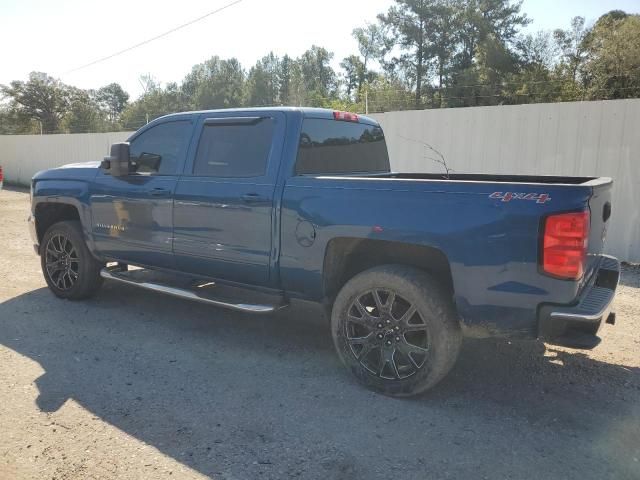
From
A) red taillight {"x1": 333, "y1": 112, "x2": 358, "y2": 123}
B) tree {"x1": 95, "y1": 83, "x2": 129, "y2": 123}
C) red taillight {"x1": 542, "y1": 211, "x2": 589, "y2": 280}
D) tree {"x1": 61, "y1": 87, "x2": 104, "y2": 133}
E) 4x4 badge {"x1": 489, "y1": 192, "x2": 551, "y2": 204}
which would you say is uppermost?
tree {"x1": 95, "y1": 83, "x2": 129, "y2": 123}

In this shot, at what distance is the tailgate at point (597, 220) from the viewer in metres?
3.26

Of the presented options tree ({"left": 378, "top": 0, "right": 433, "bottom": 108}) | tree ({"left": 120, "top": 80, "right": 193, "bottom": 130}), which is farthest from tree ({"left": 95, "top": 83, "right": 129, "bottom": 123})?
tree ({"left": 378, "top": 0, "right": 433, "bottom": 108})

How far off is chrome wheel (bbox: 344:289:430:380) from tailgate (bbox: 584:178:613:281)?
1.11m

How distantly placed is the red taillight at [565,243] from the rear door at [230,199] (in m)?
1.95

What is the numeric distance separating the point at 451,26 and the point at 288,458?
57.0 metres

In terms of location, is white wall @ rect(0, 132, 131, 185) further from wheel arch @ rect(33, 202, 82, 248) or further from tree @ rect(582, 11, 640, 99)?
tree @ rect(582, 11, 640, 99)

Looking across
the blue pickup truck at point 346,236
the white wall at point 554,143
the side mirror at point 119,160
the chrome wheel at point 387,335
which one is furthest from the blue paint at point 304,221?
the white wall at point 554,143

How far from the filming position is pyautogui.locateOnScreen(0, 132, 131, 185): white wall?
60.6 ft

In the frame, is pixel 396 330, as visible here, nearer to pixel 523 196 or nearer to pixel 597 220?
pixel 523 196

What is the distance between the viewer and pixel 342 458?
292cm

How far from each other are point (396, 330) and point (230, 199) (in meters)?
1.69

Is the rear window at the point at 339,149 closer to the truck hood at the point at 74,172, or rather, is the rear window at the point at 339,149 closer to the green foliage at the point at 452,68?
the truck hood at the point at 74,172

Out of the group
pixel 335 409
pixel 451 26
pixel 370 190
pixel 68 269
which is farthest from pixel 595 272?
pixel 451 26

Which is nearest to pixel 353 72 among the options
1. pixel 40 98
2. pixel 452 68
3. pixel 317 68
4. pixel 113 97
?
pixel 317 68
